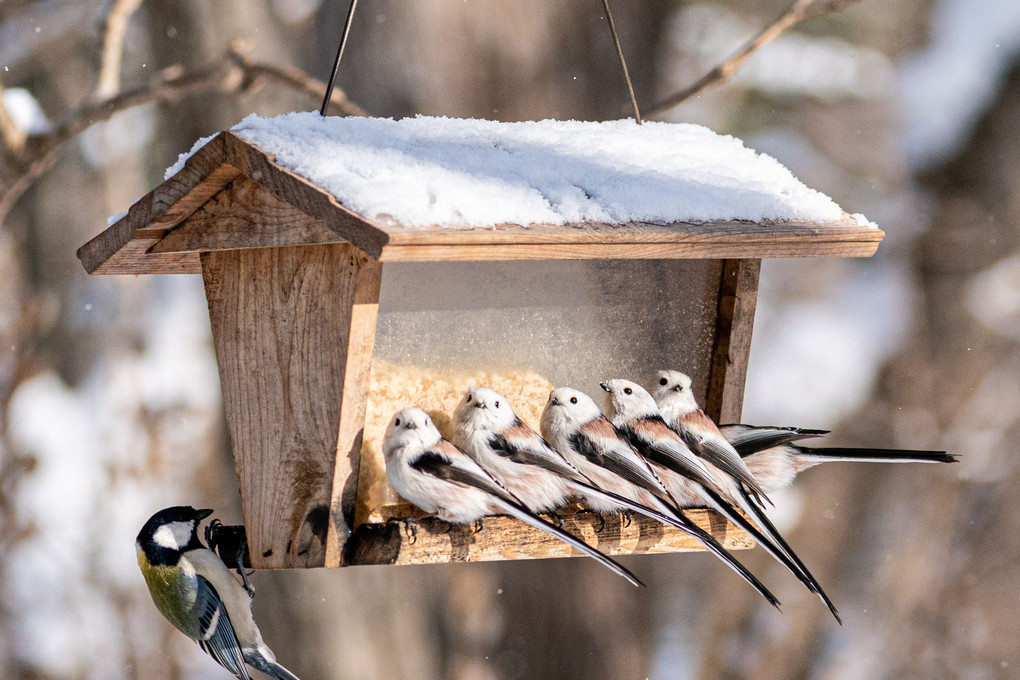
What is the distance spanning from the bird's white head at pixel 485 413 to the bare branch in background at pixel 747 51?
2.03m

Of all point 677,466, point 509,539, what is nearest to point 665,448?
point 677,466

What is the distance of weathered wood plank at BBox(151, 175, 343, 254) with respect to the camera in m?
1.66

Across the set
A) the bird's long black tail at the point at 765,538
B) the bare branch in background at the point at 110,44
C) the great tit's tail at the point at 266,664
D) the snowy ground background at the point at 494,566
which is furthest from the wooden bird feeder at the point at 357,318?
the snowy ground background at the point at 494,566

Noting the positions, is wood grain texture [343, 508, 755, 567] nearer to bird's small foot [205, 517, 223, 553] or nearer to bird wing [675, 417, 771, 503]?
bird wing [675, 417, 771, 503]

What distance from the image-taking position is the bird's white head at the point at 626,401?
194 cm

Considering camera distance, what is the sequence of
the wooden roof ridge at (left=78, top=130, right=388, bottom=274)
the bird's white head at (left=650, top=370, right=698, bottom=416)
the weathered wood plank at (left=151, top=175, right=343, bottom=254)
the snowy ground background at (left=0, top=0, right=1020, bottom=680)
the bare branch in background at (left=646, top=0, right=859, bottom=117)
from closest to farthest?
the wooden roof ridge at (left=78, top=130, right=388, bottom=274), the weathered wood plank at (left=151, top=175, right=343, bottom=254), the bird's white head at (left=650, top=370, right=698, bottom=416), the bare branch in background at (left=646, top=0, right=859, bottom=117), the snowy ground background at (left=0, top=0, right=1020, bottom=680)

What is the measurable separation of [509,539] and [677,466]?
361mm

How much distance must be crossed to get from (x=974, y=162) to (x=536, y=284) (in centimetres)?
416

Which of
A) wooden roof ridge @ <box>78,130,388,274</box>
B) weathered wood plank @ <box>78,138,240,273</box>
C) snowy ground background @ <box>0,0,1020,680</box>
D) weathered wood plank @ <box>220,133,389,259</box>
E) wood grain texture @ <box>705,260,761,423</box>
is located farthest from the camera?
snowy ground background @ <box>0,0,1020,680</box>

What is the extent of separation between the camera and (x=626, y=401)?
→ 1948mm

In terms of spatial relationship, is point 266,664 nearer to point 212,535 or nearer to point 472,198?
point 212,535

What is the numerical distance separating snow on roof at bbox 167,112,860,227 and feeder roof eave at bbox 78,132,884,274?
0.03m

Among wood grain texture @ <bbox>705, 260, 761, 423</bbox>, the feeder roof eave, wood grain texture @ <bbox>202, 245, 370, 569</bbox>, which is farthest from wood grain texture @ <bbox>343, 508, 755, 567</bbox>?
the feeder roof eave

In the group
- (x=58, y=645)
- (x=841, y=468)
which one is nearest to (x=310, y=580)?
(x=58, y=645)
